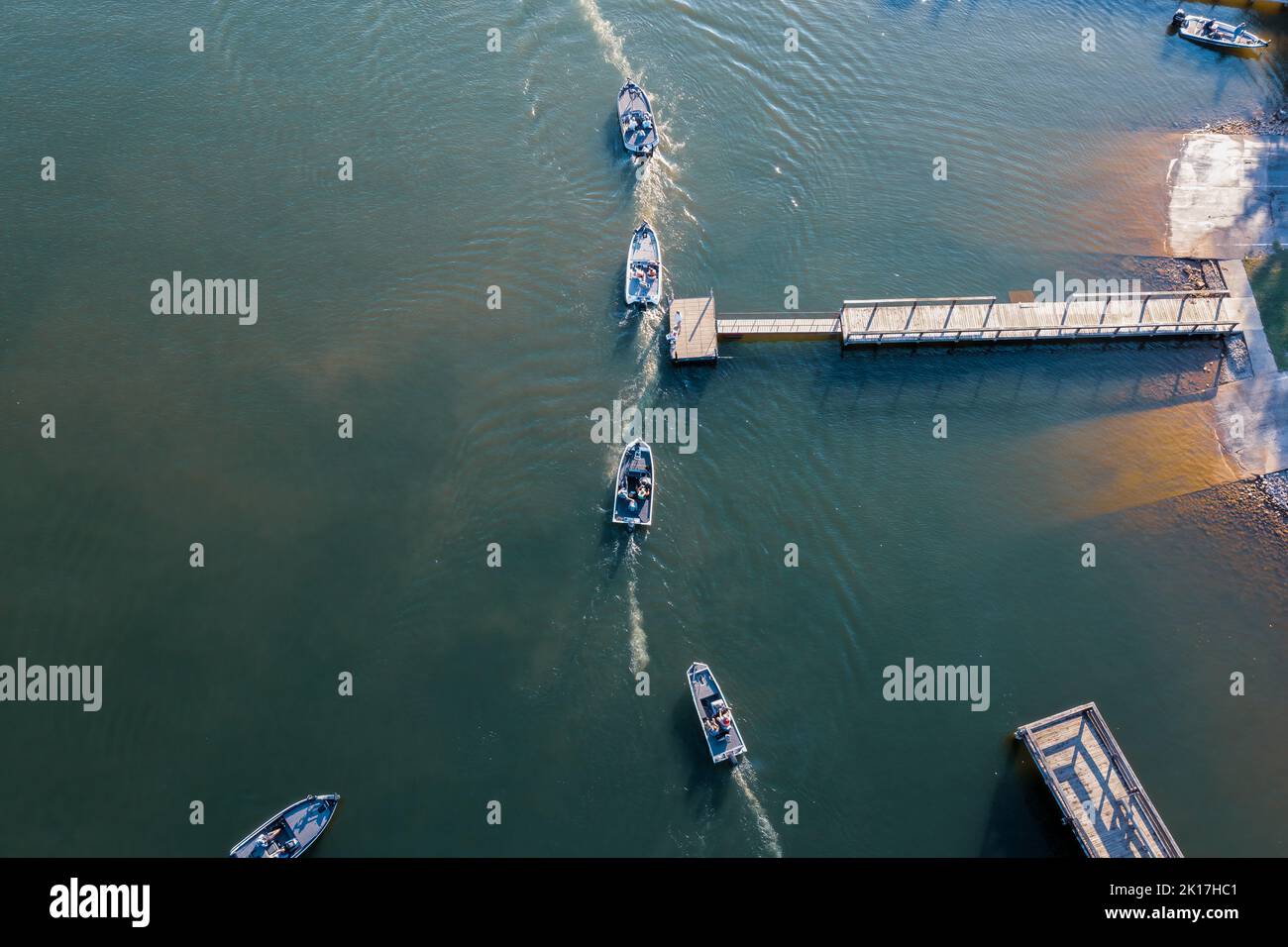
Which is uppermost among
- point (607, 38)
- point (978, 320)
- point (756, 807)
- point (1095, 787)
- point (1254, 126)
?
point (607, 38)

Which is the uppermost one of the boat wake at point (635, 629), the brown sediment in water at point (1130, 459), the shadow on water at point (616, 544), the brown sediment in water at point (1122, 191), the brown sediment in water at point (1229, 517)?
the brown sediment in water at point (1122, 191)

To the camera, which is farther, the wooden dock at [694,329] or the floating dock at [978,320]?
the floating dock at [978,320]

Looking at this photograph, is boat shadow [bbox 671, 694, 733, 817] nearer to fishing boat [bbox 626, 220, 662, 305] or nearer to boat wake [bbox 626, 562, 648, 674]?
boat wake [bbox 626, 562, 648, 674]

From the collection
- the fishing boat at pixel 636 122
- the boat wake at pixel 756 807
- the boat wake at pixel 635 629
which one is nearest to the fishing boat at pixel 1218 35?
the fishing boat at pixel 636 122

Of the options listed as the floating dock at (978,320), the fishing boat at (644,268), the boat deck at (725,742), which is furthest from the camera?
the fishing boat at (644,268)

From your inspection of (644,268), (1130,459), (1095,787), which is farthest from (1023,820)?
(644,268)

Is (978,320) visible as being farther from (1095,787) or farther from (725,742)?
(725,742)

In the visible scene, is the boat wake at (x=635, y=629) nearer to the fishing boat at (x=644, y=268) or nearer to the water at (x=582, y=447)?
the water at (x=582, y=447)
